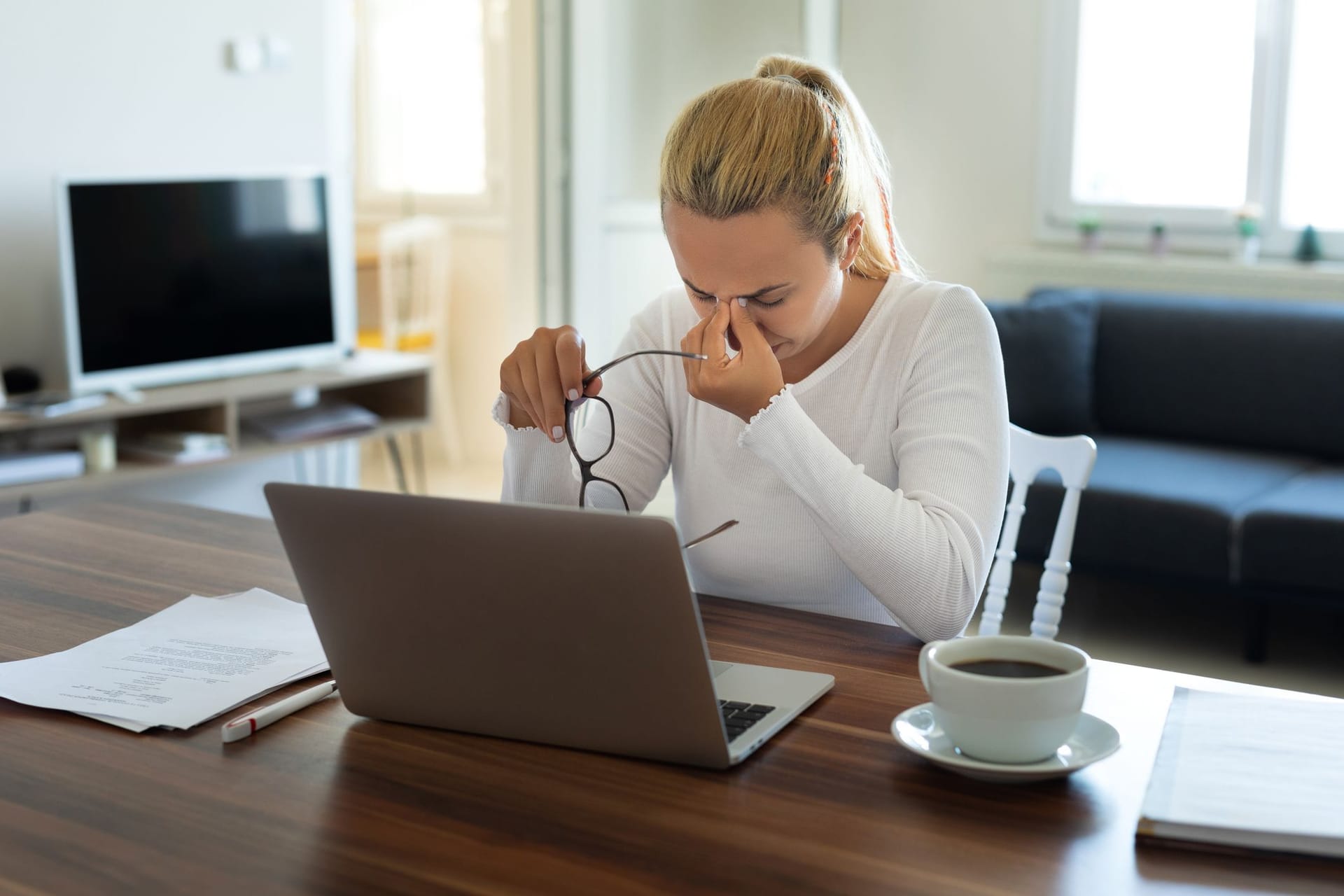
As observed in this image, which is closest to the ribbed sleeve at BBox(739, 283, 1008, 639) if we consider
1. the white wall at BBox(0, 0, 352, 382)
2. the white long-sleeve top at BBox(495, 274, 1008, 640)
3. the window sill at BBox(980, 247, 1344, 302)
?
the white long-sleeve top at BBox(495, 274, 1008, 640)

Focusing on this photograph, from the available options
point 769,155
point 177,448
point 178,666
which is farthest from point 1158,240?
point 178,666

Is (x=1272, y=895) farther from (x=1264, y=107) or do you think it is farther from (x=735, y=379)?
(x=1264, y=107)

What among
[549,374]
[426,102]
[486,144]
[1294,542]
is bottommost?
[1294,542]

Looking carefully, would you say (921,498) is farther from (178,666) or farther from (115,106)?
(115,106)

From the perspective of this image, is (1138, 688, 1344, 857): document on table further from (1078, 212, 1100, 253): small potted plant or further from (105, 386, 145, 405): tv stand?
(1078, 212, 1100, 253): small potted plant

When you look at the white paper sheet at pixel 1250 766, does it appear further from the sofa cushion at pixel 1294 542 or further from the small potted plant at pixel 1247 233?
the small potted plant at pixel 1247 233

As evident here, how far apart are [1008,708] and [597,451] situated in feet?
2.55

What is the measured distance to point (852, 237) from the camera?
55.8 inches

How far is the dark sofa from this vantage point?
2.94 m

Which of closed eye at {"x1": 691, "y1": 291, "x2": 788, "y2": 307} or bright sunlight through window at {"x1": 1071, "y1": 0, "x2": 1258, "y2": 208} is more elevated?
bright sunlight through window at {"x1": 1071, "y1": 0, "x2": 1258, "y2": 208}

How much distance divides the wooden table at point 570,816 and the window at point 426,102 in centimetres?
446

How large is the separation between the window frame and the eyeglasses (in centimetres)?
377

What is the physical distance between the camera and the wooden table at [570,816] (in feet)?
2.50

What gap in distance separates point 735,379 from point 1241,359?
106 inches
